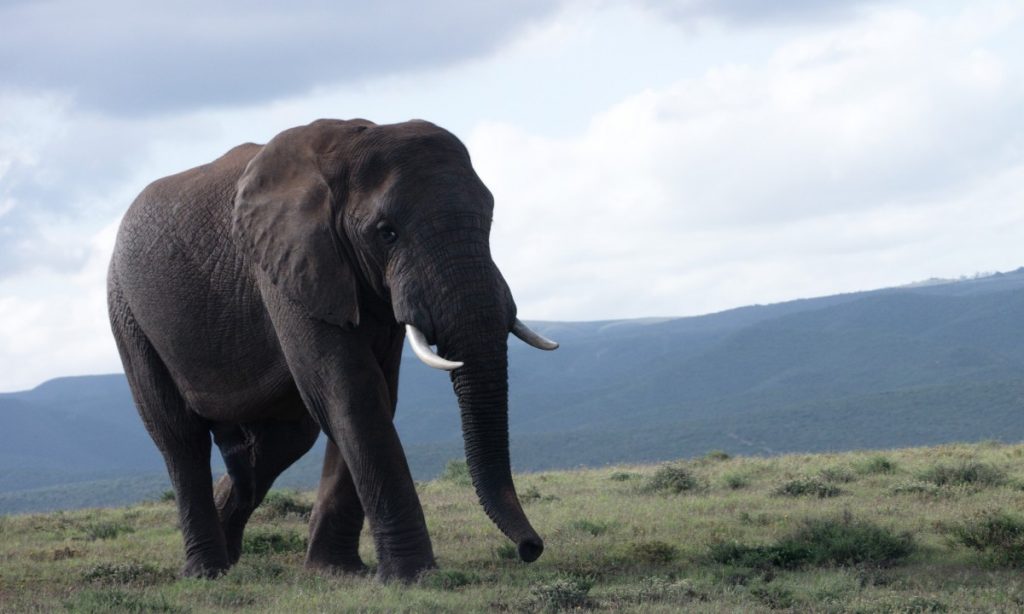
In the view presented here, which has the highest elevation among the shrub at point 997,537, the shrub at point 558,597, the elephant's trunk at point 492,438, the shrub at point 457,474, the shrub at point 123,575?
the elephant's trunk at point 492,438

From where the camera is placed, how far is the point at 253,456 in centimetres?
1354

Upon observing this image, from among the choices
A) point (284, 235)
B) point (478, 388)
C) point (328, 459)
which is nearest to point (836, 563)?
point (478, 388)

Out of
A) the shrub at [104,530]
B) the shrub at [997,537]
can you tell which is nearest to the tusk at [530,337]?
the shrub at [997,537]

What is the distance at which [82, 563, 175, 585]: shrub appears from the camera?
41.8 ft

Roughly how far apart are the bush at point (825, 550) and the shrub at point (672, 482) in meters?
6.03

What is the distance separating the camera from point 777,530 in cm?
1466

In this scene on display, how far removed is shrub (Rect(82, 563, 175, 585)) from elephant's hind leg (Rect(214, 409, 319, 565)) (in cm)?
81

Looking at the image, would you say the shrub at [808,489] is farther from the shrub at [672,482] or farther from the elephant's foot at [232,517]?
the elephant's foot at [232,517]

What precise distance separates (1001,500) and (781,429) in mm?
144470

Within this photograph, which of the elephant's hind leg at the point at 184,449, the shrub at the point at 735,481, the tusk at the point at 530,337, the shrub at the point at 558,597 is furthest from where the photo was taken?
the shrub at the point at 735,481

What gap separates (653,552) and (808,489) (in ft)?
17.5

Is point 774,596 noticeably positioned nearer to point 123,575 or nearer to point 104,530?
point 123,575

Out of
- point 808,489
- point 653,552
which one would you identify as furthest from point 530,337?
point 808,489

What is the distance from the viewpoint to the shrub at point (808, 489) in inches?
698
